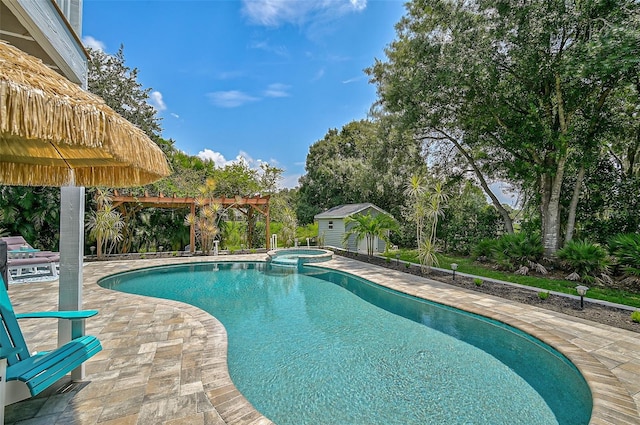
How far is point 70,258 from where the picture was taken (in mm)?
3098

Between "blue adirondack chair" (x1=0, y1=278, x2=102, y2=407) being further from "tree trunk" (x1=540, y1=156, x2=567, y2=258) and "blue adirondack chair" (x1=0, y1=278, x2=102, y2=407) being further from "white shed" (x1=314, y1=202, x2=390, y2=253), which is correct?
"white shed" (x1=314, y1=202, x2=390, y2=253)

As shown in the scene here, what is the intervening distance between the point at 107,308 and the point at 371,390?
5.52 metres

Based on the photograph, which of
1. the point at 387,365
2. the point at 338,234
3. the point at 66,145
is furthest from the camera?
the point at 338,234

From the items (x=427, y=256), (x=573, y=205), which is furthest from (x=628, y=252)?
(x=427, y=256)

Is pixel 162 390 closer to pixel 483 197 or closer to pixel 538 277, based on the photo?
pixel 538 277

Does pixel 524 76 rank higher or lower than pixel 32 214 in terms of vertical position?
higher

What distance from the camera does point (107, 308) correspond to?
19.8ft

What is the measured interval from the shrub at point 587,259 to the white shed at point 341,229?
999 cm

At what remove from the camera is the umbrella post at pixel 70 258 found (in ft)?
10.1

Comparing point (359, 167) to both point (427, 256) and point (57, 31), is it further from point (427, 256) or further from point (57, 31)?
point (57, 31)

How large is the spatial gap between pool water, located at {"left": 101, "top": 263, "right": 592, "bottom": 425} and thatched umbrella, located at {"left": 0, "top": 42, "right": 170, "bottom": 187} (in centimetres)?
309

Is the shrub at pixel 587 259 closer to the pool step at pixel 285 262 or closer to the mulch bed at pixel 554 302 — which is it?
the mulch bed at pixel 554 302

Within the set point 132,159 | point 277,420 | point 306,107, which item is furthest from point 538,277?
point 306,107

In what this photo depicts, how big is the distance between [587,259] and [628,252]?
0.97m
